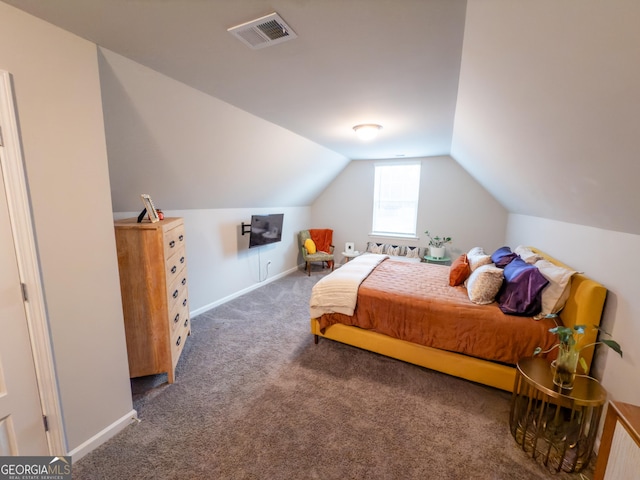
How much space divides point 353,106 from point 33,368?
2897 mm

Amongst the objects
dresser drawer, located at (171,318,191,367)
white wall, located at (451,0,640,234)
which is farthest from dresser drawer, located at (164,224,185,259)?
white wall, located at (451,0,640,234)

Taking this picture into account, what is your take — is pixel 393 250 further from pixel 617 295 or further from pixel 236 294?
pixel 617 295

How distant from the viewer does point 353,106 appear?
2410mm

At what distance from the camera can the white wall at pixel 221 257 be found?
3.28 meters

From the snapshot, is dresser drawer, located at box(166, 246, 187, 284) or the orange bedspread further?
dresser drawer, located at box(166, 246, 187, 284)

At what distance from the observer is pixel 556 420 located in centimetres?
151

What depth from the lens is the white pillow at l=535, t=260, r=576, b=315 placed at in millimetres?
1891

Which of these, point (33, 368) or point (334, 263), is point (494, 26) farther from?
point (334, 263)

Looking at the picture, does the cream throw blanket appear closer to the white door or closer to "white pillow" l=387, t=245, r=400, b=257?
the white door

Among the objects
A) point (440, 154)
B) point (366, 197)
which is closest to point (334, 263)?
point (366, 197)

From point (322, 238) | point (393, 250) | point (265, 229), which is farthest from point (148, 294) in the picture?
point (393, 250)

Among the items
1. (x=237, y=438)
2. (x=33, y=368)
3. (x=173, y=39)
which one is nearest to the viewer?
(x=33, y=368)

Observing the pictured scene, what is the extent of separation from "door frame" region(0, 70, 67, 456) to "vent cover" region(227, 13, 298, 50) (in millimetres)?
1115

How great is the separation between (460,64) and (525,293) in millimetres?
1758
